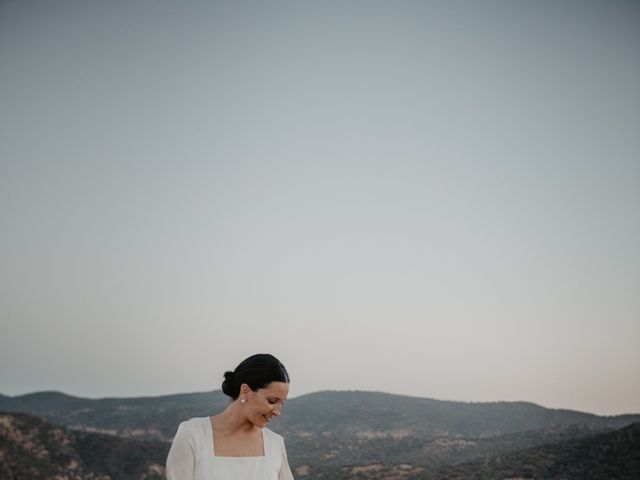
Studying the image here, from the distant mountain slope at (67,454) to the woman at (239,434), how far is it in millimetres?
35097

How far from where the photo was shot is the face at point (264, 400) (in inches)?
120

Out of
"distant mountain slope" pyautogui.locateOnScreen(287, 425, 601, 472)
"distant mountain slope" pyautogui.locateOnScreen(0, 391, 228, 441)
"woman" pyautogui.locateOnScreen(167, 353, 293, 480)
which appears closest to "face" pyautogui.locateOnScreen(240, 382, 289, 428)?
"woman" pyautogui.locateOnScreen(167, 353, 293, 480)

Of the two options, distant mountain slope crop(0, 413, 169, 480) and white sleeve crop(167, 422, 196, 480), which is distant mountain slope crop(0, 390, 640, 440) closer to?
distant mountain slope crop(0, 413, 169, 480)

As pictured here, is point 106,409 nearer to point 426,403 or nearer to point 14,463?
point 426,403

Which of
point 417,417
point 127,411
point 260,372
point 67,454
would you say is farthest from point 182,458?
point 127,411

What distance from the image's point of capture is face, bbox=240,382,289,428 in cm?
305

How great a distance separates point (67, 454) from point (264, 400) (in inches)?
1577

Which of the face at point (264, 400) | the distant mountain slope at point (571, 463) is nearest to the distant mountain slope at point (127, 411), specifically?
the distant mountain slope at point (571, 463)

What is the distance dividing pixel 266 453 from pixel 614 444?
36182 mm

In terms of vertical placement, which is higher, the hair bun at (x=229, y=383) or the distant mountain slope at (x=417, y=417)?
the hair bun at (x=229, y=383)

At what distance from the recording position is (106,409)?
78.1m

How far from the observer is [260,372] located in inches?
120

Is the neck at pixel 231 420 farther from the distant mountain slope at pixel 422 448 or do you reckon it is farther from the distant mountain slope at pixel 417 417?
the distant mountain slope at pixel 417 417

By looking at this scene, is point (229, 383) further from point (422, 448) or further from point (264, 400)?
point (422, 448)
